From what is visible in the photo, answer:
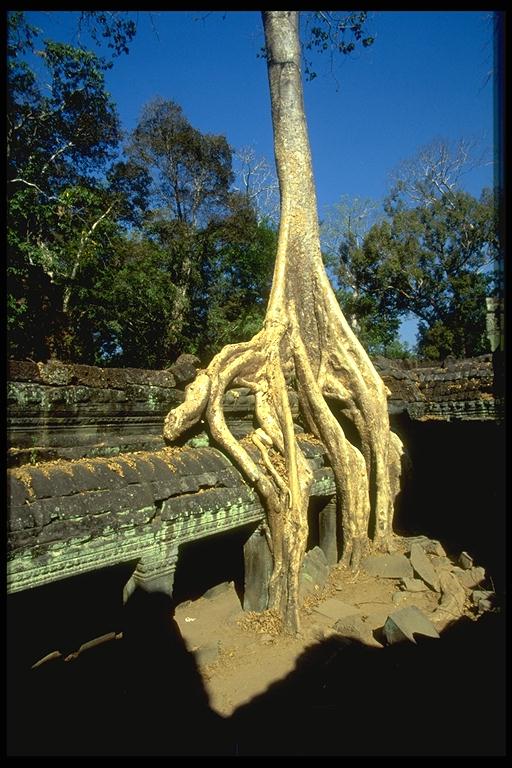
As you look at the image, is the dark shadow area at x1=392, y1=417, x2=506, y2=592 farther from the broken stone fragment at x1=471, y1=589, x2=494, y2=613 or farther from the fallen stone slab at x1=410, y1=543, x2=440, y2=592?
the broken stone fragment at x1=471, y1=589, x2=494, y2=613

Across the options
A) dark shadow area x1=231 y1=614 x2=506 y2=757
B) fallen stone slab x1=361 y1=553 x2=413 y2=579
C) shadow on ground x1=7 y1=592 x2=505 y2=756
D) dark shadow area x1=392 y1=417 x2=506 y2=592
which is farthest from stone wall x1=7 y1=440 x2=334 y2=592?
dark shadow area x1=392 y1=417 x2=506 y2=592

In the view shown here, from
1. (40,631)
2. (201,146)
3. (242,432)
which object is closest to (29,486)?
(40,631)

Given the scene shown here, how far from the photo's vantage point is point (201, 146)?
648 inches

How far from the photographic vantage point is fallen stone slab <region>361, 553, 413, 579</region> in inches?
200

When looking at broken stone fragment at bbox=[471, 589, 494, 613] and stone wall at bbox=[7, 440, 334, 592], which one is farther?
broken stone fragment at bbox=[471, 589, 494, 613]

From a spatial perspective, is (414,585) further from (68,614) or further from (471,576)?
(68,614)

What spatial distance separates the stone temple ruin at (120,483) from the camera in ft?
8.75

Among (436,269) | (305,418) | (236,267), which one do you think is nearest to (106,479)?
(305,418)

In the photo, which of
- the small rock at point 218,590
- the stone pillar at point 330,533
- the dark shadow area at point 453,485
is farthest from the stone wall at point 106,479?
the dark shadow area at point 453,485

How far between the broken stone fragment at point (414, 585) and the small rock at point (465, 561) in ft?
2.45

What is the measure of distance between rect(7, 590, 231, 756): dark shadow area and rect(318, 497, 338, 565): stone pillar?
2.50 meters

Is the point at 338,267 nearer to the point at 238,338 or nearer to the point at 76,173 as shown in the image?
the point at 238,338

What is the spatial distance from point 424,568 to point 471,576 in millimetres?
556

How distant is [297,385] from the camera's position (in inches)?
223
